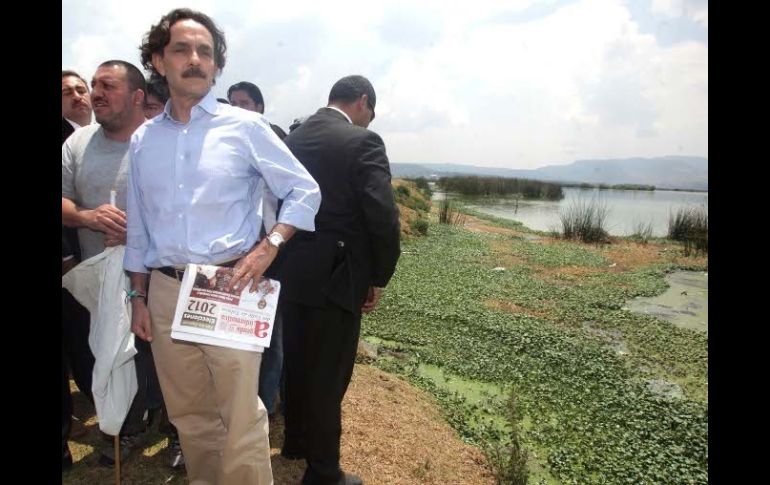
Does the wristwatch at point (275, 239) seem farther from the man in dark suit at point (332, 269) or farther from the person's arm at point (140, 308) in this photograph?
the person's arm at point (140, 308)

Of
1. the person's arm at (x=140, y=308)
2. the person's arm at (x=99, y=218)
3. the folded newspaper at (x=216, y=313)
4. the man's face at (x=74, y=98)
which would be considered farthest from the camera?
the man's face at (x=74, y=98)

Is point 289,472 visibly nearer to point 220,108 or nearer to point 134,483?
point 134,483

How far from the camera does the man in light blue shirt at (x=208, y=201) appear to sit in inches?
68.1

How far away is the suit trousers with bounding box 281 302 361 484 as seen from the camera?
2.18 m

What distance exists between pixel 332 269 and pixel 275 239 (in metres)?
0.48

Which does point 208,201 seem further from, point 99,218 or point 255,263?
point 99,218

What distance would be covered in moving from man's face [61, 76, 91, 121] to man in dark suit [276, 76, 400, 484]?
1.52m

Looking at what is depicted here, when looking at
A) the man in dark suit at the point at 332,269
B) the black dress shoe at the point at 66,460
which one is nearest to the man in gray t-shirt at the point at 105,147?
the man in dark suit at the point at 332,269

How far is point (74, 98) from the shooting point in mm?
2809

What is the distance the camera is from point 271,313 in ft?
5.65

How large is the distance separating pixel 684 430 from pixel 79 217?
433 centimetres

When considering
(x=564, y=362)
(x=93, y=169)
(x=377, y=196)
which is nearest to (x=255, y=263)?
(x=377, y=196)

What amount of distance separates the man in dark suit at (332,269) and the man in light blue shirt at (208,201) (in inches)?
14.4
